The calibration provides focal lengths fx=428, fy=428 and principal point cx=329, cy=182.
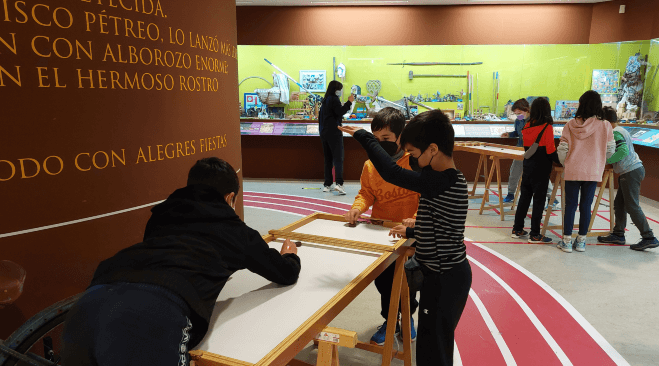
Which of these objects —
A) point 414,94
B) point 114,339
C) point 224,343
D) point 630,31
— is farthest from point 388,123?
point 630,31

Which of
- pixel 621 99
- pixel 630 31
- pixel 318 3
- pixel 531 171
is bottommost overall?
pixel 531 171

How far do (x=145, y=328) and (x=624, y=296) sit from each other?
3527 millimetres

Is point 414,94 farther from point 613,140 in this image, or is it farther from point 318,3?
point 613,140

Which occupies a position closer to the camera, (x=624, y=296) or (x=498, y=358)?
(x=498, y=358)

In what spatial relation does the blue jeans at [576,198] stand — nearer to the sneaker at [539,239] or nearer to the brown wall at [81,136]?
the sneaker at [539,239]

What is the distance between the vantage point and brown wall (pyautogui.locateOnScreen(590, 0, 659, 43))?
690 cm

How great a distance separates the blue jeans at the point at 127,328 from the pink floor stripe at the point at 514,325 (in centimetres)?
194

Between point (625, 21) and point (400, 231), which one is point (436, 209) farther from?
Answer: point (625, 21)

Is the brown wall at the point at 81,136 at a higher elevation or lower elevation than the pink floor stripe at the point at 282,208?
higher

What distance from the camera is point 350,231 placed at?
224 cm

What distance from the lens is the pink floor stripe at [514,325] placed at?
8.08 ft

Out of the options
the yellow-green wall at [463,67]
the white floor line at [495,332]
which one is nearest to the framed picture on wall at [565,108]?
the yellow-green wall at [463,67]

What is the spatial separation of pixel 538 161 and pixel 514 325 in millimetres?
2141

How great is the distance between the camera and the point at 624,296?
326cm
